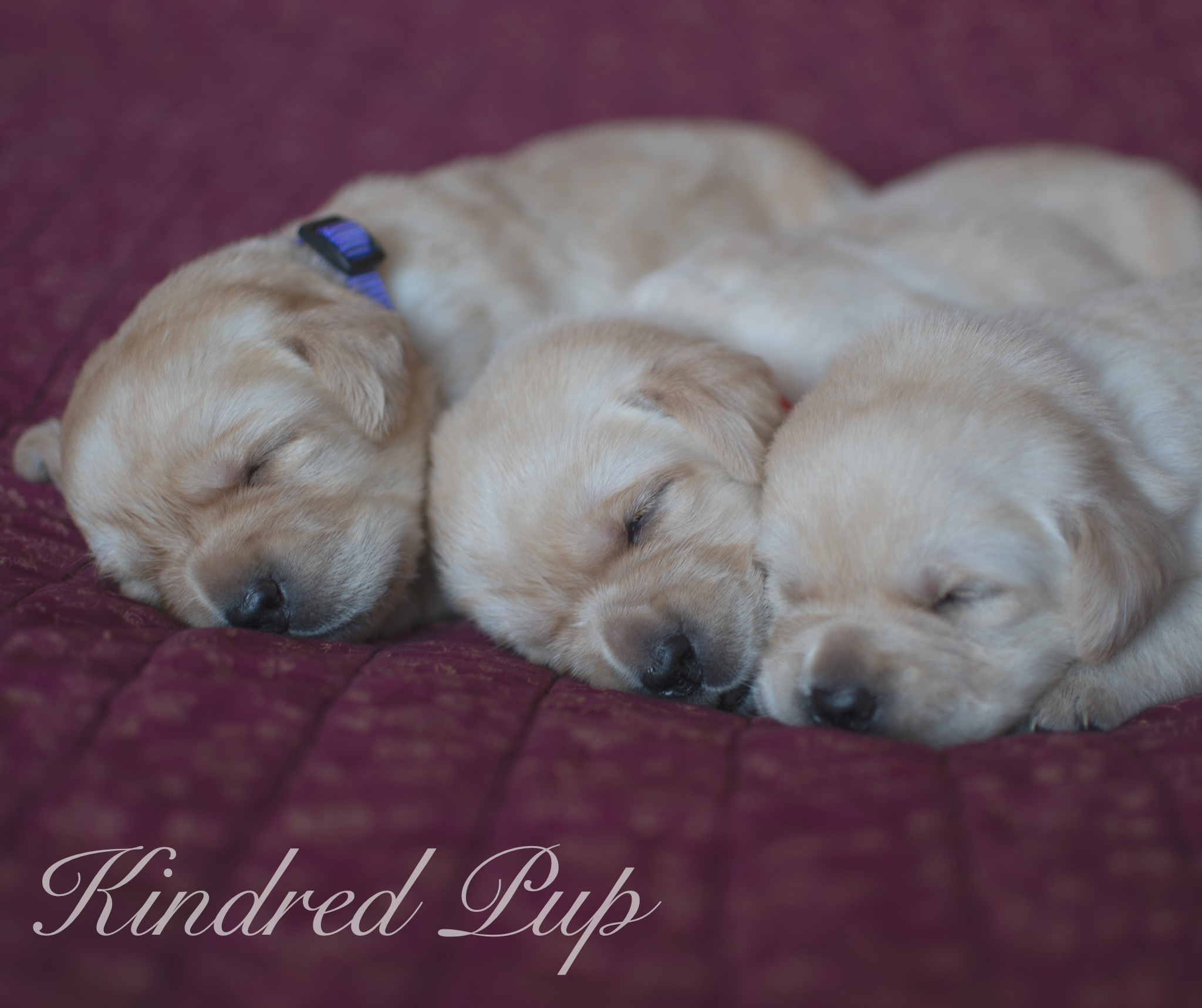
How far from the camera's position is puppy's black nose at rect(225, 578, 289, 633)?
2.21 meters

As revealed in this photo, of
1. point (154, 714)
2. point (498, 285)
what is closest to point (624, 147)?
point (498, 285)

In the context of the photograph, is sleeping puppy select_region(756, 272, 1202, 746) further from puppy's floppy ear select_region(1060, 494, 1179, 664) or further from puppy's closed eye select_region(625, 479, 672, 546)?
puppy's closed eye select_region(625, 479, 672, 546)

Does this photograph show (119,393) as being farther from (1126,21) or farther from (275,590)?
(1126,21)

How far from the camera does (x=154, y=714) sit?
1.50m

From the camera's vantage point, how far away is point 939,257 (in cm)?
295

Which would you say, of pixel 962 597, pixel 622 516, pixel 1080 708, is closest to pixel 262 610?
pixel 622 516

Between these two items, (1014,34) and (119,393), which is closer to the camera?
(119,393)

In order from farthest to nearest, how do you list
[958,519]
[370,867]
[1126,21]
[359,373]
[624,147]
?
[1126,21], [624,147], [359,373], [958,519], [370,867]

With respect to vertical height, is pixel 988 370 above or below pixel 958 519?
above

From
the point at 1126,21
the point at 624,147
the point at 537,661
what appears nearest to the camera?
the point at 537,661

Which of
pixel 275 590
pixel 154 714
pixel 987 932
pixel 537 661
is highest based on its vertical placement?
pixel 154 714

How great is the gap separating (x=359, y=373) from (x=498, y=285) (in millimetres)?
914

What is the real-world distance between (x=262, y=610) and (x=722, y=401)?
1163 millimetres

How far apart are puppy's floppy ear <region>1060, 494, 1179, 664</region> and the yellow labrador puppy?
643 millimetres
